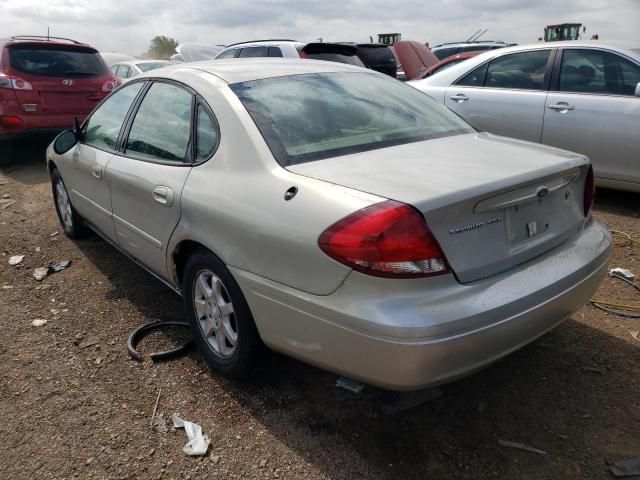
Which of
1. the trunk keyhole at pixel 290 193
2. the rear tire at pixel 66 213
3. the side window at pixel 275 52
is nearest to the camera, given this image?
the trunk keyhole at pixel 290 193

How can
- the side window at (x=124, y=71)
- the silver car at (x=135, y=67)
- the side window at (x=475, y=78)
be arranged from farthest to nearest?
the side window at (x=124, y=71) → the silver car at (x=135, y=67) → the side window at (x=475, y=78)

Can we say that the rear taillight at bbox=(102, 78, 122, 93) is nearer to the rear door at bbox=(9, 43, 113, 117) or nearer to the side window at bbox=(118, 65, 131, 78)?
the rear door at bbox=(9, 43, 113, 117)

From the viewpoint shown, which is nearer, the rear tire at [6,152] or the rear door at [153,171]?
the rear door at [153,171]

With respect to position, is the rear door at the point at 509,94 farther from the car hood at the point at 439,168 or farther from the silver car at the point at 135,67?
the silver car at the point at 135,67

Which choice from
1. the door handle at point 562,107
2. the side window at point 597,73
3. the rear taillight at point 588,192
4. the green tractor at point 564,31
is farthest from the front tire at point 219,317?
the green tractor at point 564,31

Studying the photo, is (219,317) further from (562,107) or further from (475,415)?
(562,107)

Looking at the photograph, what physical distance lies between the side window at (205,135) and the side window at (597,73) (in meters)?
3.95

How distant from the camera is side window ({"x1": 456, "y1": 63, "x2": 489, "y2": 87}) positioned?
612cm

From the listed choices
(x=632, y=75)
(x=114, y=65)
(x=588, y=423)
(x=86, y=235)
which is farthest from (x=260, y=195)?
(x=114, y=65)

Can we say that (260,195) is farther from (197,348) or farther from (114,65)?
(114,65)

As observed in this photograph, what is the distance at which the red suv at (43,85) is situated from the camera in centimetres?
751

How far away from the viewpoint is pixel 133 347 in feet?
10.7

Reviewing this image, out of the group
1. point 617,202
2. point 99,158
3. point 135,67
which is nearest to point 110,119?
point 99,158

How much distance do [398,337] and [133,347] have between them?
74.3 inches
